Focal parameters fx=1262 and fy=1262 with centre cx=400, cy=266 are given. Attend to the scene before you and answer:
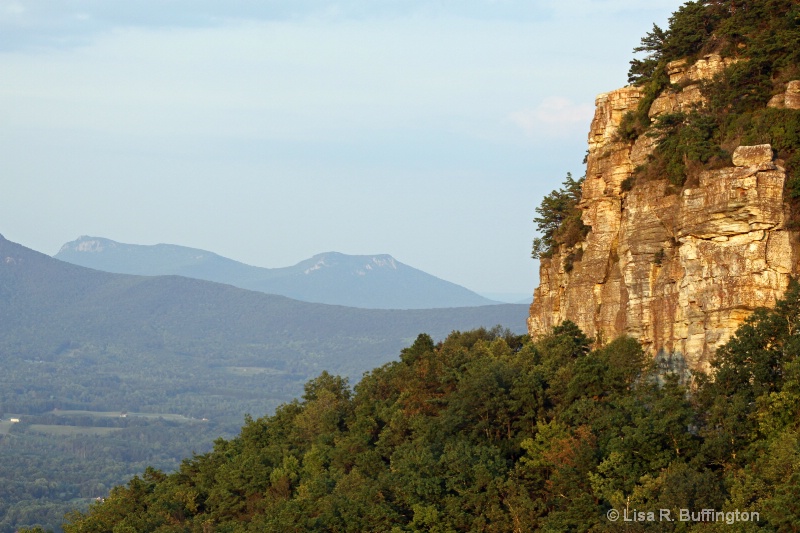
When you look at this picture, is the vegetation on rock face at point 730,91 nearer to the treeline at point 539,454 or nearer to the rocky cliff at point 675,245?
the rocky cliff at point 675,245

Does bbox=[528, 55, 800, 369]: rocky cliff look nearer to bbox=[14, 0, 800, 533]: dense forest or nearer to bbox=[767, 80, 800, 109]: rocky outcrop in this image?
bbox=[767, 80, 800, 109]: rocky outcrop

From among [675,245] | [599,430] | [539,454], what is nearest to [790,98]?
[675,245]

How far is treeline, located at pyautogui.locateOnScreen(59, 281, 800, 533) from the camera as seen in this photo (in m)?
36.8

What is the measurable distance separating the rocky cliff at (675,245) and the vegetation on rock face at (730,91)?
0.60 meters

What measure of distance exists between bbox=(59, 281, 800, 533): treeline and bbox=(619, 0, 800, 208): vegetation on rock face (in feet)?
18.6

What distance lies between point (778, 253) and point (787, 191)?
194 cm

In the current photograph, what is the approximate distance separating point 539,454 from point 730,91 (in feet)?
46.7

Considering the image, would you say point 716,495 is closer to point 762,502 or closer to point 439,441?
point 762,502

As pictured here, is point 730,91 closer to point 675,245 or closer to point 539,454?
point 675,245

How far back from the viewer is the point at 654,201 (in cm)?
4378

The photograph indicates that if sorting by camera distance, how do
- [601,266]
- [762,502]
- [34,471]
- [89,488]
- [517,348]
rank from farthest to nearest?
[34,471] < [89,488] < [517,348] < [601,266] < [762,502]

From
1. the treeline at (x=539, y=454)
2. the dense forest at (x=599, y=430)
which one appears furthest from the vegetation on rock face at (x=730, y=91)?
the treeline at (x=539, y=454)

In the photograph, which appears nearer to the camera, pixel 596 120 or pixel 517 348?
pixel 596 120

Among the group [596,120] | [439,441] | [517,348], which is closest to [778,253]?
[596,120]
